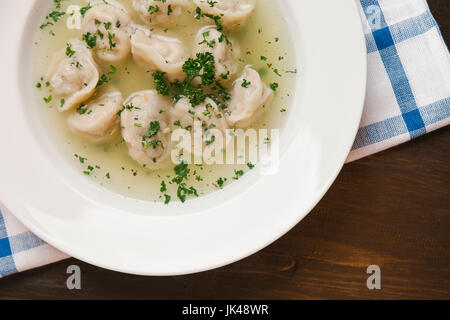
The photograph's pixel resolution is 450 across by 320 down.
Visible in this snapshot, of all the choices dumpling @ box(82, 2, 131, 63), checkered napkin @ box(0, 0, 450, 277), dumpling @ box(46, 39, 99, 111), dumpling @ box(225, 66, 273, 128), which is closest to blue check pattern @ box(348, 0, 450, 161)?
checkered napkin @ box(0, 0, 450, 277)

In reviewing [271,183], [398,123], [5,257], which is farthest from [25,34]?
[398,123]

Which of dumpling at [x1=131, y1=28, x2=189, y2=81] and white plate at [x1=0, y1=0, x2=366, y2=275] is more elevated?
dumpling at [x1=131, y1=28, x2=189, y2=81]

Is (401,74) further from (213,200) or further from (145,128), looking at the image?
(145,128)

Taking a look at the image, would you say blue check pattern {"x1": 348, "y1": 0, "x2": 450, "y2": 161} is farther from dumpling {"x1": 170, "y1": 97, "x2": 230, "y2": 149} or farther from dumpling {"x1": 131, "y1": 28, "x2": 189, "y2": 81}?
dumpling {"x1": 131, "y1": 28, "x2": 189, "y2": 81}

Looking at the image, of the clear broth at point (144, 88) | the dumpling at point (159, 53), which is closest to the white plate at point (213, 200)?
the clear broth at point (144, 88)

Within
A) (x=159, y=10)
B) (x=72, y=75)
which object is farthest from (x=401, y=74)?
(x=72, y=75)
